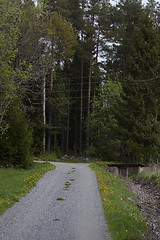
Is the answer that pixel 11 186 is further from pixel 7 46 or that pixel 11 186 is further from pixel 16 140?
pixel 7 46

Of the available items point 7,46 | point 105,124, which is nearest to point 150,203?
point 7,46

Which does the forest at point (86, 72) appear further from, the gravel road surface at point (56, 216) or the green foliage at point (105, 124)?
the gravel road surface at point (56, 216)

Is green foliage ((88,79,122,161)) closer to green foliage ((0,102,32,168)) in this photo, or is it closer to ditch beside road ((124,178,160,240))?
ditch beside road ((124,178,160,240))

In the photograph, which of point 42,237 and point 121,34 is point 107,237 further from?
point 121,34

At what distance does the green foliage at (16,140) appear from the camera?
19.6 metres

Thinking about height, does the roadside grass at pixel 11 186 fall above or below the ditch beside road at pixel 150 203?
above

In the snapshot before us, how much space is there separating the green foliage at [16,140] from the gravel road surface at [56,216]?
6.38m

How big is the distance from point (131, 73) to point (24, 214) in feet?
69.3

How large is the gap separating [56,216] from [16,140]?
38.5ft

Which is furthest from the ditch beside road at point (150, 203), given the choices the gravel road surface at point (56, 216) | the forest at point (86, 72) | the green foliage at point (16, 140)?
the green foliage at point (16, 140)

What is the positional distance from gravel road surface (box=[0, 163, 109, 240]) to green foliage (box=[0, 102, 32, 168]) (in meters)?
6.38

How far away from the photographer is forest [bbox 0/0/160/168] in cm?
1783

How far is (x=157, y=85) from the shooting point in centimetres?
2617

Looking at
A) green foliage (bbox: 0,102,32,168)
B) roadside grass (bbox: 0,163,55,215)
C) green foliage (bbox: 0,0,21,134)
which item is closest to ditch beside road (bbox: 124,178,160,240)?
roadside grass (bbox: 0,163,55,215)
